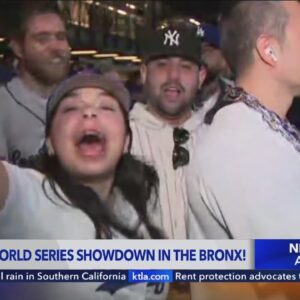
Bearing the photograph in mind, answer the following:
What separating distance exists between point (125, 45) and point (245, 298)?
1.11 m

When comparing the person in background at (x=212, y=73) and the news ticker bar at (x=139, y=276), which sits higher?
the person in background at (x=212, y=73)

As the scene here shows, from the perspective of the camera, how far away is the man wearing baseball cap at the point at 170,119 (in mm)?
3170

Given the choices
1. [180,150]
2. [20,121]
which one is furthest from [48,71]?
[180,150]

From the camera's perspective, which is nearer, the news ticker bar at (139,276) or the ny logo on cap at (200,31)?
the ny logo on cap at (200,31)

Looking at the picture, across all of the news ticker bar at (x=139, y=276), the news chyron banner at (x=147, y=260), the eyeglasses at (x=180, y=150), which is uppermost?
the eyeglasses at (x=180, y=150)

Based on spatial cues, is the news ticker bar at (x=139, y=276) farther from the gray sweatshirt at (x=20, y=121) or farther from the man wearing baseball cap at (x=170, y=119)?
the gray sweatshirt at (x=20, y=121)

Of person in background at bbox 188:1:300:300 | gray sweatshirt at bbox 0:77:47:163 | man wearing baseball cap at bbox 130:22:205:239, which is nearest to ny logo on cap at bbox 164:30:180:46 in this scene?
man wearing baseball cap at bbox 130:22:205:239

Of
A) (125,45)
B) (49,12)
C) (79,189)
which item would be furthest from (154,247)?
(49,12)

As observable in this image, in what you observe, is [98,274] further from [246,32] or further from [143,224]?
[246,32]

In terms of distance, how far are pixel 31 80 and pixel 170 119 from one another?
56cm

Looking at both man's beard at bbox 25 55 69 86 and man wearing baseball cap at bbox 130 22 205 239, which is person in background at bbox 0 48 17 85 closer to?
man's beard at bbox 25 55 69 86

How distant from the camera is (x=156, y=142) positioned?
10.5ft

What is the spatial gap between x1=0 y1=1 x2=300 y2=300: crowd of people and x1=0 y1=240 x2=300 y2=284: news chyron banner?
0.13ft

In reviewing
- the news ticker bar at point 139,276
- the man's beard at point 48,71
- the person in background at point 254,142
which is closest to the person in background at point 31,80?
the man's beard at point 48,71
